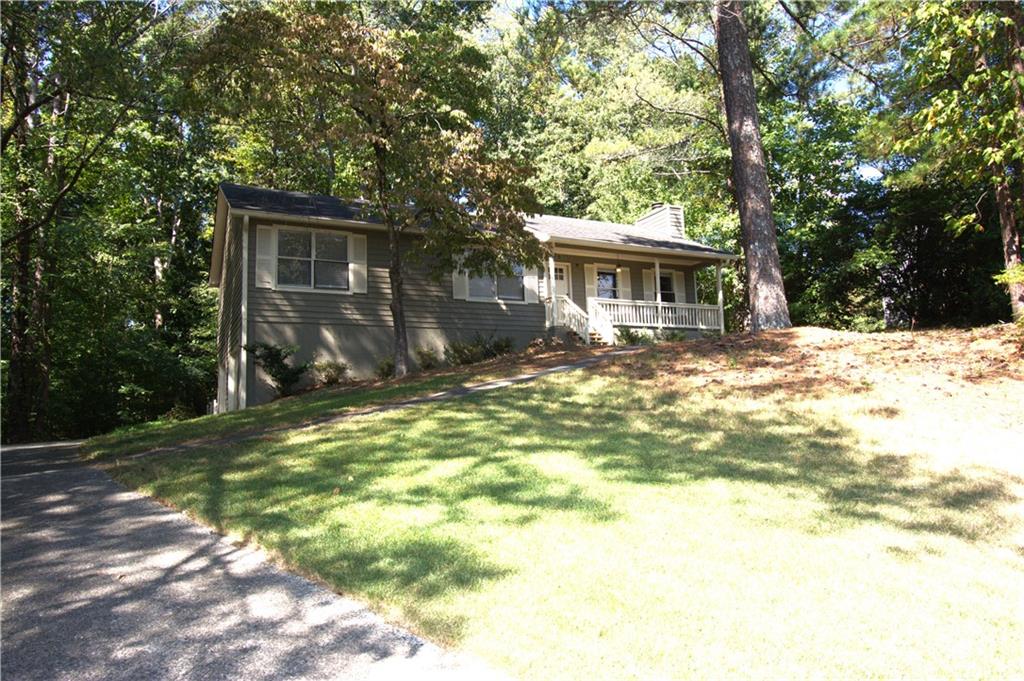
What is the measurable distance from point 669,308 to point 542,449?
15.2 meters

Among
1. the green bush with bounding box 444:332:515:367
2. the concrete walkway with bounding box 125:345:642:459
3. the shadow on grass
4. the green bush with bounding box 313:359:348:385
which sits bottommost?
the shadow on grass

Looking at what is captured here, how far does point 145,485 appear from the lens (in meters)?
7.14

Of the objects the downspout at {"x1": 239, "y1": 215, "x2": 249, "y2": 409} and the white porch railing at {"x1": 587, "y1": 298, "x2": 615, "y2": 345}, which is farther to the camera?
the white porch railing at {"x1": 587, "y1": 298, "x2": 615, "y2": 345}

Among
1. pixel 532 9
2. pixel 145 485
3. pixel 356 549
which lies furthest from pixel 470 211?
pixel 356 549

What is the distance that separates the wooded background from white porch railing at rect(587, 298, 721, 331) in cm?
328

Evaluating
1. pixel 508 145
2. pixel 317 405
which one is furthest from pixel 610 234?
pixel 317 405

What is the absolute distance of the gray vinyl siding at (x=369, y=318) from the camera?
51.6 ft

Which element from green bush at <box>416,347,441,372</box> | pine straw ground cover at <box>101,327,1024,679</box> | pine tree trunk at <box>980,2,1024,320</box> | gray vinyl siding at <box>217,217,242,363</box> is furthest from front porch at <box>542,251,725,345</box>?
pine straw ground cover at <box>101,327,1024,679</box>

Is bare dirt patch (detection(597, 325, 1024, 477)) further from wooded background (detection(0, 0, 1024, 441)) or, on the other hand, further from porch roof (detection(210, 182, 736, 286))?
porch roof (detection(210, 182, 736, 286))

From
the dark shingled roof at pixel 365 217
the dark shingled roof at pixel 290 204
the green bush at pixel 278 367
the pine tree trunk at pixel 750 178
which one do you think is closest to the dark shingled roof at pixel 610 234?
the dark shingled roof at pixel 365 217

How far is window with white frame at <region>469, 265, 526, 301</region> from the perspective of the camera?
18.4m

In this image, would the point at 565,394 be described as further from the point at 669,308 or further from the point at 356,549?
the point at 669,308

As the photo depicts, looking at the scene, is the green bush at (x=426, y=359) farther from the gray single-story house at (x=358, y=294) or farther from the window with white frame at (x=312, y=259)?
the window with white frame at (x=312, y=259)

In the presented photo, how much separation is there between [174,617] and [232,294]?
14843 millimetres
